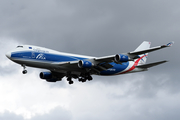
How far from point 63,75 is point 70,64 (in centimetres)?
897

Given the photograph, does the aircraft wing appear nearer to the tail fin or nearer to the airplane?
the airplane

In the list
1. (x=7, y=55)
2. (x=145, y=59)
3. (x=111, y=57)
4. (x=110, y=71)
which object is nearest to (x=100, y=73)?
(x=110, y=71)

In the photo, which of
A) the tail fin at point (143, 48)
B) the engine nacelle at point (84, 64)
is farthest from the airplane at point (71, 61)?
→ the tail fin at point (143, 48)

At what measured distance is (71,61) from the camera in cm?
5597

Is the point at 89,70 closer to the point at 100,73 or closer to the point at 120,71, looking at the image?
the point at 100,73

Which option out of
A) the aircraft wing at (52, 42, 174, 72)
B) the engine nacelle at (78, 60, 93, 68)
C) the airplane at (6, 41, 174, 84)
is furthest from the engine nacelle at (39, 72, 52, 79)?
the engine nacelle at (78, 60, 93, 68)

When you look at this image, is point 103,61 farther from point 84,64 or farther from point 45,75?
point 45,75

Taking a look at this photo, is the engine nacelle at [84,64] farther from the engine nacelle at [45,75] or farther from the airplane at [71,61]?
the engine nacelle at [45,75]

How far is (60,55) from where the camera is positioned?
55.2 m

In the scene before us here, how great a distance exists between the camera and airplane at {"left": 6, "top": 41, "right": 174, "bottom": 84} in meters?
52.7

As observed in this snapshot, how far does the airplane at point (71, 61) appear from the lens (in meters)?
52.7

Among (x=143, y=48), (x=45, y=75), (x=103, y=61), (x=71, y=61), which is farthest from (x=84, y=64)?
(x=143, y=48)

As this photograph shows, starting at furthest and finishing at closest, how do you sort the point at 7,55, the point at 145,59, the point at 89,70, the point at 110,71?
the point at 145,59, the point at 110,71, the point at 89,70, the point at 7,55

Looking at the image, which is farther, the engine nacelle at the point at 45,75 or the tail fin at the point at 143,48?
the tail fin at the point at 143,48
